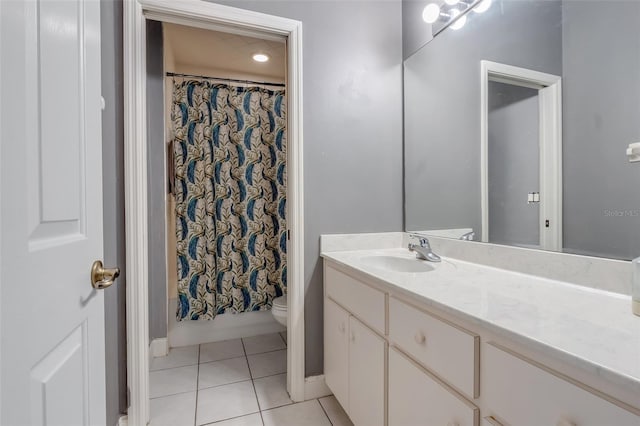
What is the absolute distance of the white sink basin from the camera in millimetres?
1445

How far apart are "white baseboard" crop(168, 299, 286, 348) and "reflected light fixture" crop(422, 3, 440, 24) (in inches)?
92.7

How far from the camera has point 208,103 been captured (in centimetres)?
229

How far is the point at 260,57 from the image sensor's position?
99.3 inches

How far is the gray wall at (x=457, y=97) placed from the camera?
112 centimetres

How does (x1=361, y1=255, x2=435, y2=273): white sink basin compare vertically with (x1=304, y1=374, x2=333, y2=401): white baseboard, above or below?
above

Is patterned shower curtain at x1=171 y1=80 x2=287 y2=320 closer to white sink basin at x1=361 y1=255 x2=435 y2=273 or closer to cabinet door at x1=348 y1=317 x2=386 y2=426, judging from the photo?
white sink basin at x1=361 y1=255 x2=435 y2=273

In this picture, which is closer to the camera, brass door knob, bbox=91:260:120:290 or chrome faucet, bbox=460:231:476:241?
brass door knob, bbox=91:260:120:290

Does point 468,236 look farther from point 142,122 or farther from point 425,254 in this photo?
point 142,122

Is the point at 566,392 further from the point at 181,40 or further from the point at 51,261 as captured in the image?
the point at 181,40

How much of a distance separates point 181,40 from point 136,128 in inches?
53.1

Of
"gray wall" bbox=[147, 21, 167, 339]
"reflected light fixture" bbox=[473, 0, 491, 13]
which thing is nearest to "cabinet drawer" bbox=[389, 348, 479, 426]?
"reflected light fixture" bbox=[473, 0, 491, 13]

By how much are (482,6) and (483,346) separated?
4.78ft

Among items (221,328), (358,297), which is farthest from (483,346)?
(221,328)

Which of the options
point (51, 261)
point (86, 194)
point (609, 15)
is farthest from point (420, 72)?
point (51, 261)
